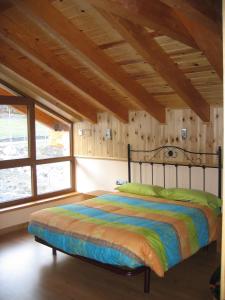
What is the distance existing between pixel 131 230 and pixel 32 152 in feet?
9.64

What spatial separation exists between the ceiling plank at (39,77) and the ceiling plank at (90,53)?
3.28ft

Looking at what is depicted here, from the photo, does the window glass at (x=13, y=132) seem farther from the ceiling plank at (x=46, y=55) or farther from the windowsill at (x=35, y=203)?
the ceiling plank at (x=46, y=55)

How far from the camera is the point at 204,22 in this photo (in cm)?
248

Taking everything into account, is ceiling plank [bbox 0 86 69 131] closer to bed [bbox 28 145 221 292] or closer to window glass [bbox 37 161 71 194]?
window glass [bbox 37 161 71 194]

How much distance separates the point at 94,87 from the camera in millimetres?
4785

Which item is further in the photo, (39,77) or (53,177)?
(53,177)

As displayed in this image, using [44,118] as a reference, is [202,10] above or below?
above

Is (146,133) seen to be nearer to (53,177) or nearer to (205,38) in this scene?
(53,177)

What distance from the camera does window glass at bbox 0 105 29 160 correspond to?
5.17 m

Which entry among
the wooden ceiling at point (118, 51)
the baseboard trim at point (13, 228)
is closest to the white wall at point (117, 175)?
the wooden ceiling at point (118, 51)

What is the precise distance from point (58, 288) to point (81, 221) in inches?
28.1

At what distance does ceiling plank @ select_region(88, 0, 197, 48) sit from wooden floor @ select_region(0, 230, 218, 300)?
243cm

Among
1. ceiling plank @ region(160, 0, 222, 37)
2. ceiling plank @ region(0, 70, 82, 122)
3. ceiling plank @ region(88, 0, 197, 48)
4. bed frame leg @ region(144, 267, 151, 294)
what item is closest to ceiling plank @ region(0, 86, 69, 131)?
ceiling plank @ region(0, 70, 82, 122)

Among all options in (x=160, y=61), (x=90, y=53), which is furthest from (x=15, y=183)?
(x=160, y=61)
